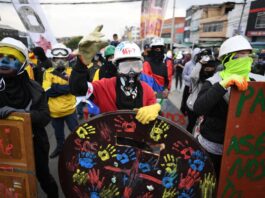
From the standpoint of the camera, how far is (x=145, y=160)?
1.54 metres

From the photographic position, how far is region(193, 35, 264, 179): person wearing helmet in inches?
67.3

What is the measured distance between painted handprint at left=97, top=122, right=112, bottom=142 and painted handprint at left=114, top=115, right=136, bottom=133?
0.20 ft

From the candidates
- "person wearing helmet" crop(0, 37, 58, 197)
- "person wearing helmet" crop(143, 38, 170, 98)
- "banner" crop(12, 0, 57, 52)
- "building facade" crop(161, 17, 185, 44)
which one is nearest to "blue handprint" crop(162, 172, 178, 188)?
"person wearing helmet" crop(0, 37, 58, 197)

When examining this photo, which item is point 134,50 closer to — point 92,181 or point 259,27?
point 92,181

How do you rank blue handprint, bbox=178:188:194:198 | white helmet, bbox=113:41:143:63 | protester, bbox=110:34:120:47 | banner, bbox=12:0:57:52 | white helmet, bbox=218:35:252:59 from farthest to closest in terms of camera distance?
protester, bbox=110:34:120:47
banner, bbox=12:0:57:52
white helmet, bbox=113:41:143:63
white helmet, bbox=218:35:252:59
blue handprint, bbox=178:188:194:198

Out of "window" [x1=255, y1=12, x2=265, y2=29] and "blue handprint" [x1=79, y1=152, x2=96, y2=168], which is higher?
"window" [x1=255, y1=12, x2=265, y2=29]

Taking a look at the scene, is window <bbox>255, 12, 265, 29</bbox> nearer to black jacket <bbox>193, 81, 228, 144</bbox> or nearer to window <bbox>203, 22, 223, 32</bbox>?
window <bbox>203, 22, 223, 32</bbox>

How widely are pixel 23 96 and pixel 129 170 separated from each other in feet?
3.77

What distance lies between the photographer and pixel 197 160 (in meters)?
Result: 1.46

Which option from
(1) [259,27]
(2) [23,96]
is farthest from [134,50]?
(1) [259,27]

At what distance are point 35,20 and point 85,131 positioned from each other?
5793 millimetres

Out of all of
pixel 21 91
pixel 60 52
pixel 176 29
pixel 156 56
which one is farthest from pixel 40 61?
pixel 176 29

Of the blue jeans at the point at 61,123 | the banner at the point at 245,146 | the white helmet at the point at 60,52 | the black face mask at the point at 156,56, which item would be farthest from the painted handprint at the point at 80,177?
the black face mask at the point at 156,56

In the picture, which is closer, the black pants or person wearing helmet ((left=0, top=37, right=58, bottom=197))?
person wearing helmet ((left=0, top=37, right=58, bottom=197))
